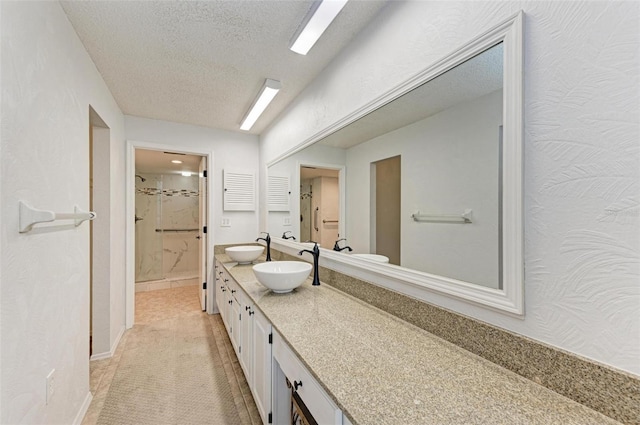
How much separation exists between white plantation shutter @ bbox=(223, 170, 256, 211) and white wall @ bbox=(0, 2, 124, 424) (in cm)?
168

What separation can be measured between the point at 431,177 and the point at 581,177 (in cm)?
58

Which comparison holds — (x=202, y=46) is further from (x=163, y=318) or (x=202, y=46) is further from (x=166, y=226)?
(x=166, y=226)

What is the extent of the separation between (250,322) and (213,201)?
7.00 ft

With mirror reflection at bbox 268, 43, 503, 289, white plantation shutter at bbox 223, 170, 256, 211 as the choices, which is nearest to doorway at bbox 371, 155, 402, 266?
mirror reflection at bbox 268, 43, 503, 289

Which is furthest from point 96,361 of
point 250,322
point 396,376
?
point 396,376

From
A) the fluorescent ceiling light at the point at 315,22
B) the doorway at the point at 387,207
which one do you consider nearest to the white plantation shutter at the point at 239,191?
the fluorescent ceiling light at the point at 315,22

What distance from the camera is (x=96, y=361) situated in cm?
239

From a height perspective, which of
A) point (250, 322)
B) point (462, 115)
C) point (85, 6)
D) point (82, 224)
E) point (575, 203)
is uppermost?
point (85, 6)

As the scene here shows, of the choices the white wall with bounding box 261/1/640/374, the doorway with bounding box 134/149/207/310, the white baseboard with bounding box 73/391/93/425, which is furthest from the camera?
the doorway with bounding box 134/149/207/310

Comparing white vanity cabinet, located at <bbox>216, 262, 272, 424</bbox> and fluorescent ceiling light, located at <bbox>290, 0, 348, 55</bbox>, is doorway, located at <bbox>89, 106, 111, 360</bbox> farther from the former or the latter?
fluorescent ceiling light, located at <bbox>290, 0, 348, 55</bbox>

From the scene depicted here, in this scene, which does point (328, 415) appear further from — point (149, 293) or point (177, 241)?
point (177, 241)

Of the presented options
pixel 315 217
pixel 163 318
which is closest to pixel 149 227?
pixel 163 318

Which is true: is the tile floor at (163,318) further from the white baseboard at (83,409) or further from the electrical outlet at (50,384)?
the electrical outlet at (50,384)

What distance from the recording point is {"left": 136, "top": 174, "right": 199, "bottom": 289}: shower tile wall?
5148mm
